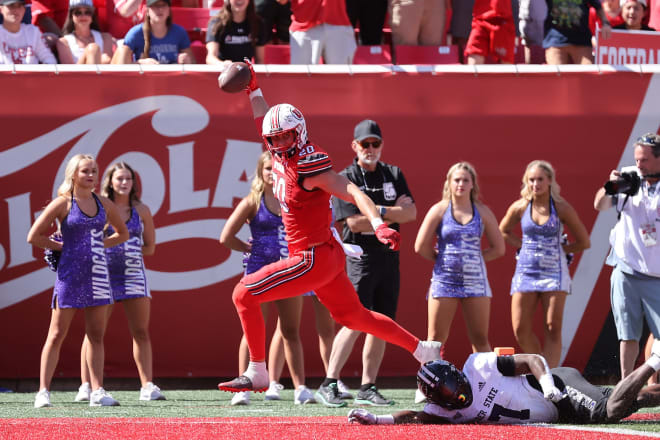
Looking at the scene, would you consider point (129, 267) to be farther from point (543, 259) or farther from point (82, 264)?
point (543, 259)

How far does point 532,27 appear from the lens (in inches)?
404

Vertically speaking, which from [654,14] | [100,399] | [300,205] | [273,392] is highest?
[654,14]

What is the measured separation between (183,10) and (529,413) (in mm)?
6714

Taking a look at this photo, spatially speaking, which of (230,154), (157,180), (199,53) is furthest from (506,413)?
(199,53)

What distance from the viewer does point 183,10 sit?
1123cm

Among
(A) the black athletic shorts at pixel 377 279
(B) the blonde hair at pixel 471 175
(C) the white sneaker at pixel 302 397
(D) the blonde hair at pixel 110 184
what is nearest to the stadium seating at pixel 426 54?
(B) the blonde hair at pixel 471 175

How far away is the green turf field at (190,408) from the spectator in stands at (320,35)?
10.1 ft

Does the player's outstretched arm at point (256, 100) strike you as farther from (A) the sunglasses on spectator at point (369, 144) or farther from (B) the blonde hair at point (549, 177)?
(B) the blonde hair at point (549, 177)

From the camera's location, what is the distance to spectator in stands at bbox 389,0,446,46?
10.2 meters

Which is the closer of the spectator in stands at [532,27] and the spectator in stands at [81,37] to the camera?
the spectator in stands at [81,37]

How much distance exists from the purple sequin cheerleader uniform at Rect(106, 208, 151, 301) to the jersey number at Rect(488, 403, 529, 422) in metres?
3.34

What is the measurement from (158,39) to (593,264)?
4.42 m

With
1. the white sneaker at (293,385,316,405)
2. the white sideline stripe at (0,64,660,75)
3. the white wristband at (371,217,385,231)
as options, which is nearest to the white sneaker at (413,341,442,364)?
the white wristband at (371,217,385,231)

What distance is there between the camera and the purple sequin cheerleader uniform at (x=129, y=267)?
325 inches
